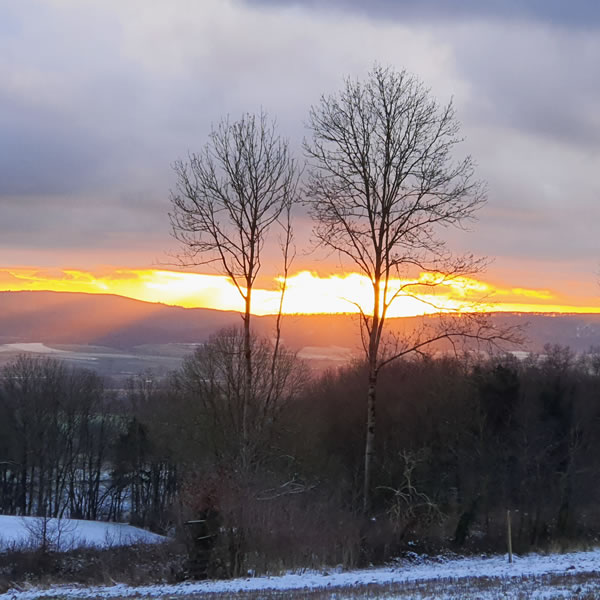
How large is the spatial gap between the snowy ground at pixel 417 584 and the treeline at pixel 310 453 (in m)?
1.80

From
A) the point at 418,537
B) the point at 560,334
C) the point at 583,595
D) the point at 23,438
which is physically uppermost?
the point at 560,334

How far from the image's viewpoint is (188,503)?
2362 cm

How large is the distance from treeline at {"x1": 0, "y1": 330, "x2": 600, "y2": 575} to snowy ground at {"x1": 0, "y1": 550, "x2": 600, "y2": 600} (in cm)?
180

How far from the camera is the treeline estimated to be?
77.2ft

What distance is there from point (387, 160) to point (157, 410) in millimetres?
57843

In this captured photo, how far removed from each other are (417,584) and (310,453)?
33.9m

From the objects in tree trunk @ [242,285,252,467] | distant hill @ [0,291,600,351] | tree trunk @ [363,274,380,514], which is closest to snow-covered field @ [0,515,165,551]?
tree trunk @ [242,285,252,467]

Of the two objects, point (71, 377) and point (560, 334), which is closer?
point (560, 334)

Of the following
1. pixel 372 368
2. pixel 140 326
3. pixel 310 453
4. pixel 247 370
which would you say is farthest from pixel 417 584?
pixel 140 326

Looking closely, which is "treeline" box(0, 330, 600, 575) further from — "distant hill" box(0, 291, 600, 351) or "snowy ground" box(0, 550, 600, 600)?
"distant hill" box(0, 291, 600, 351)

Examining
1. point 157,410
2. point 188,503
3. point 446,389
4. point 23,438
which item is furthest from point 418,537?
point 23,438

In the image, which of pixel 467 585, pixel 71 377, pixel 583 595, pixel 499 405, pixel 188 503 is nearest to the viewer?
pixel 583 595

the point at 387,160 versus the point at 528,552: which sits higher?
the point at 387,160

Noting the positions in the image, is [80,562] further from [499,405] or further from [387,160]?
[499,405]
